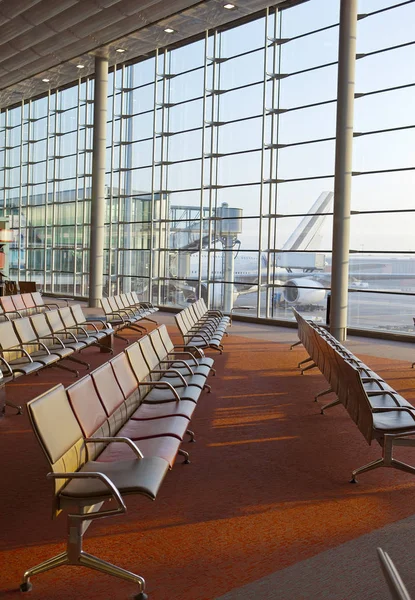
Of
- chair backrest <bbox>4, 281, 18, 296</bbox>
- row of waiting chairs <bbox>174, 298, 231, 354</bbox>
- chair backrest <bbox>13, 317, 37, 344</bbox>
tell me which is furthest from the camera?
chair backrest <bbox>4, 281, 18, 296</bbox>

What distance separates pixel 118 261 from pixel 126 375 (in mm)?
15232

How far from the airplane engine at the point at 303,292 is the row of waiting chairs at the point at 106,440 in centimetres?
955

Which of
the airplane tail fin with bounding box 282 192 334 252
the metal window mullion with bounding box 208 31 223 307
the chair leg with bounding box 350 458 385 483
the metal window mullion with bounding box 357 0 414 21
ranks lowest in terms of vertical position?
the chair leg with bounding box 350 458 385 483

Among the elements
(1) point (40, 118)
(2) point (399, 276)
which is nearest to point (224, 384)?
(2) point (399, 276)

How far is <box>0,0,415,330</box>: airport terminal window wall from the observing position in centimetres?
1316

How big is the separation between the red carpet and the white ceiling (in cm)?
1067

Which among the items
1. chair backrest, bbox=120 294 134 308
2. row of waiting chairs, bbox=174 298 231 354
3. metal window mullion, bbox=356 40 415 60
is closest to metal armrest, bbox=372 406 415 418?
row of waiting chairs, bbox=174 298 231 354

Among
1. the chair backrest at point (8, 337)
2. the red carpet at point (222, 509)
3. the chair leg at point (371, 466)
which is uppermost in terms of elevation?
the chair backrest at point (8, 337)

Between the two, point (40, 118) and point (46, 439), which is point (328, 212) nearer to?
point (46, 439)

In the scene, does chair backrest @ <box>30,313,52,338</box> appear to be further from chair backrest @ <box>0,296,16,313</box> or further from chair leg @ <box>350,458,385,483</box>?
chair leg @ <box>350,458,385,483</box>

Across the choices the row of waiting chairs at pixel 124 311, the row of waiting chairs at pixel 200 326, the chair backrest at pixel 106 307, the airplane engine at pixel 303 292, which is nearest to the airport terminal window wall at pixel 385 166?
the airplane engine at pixel 303 292

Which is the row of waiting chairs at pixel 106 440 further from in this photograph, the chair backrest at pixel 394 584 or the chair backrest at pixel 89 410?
the chair backrest at pixel 394 584

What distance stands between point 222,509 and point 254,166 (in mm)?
12486

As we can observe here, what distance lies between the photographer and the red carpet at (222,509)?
3189 millimetres
